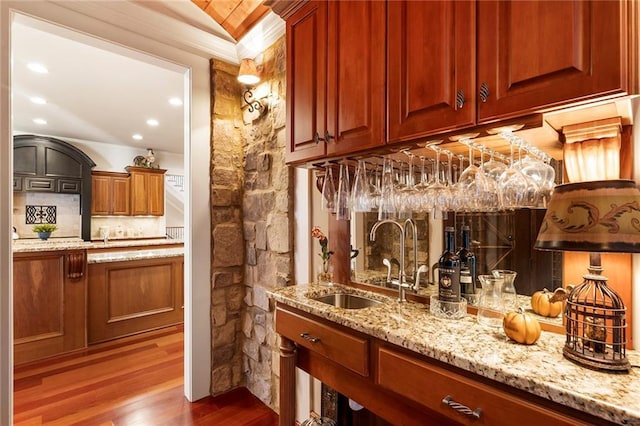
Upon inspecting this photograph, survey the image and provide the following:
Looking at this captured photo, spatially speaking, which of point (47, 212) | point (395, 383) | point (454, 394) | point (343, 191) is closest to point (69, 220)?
point (47, 212)

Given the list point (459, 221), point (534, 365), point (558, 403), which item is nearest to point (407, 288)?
point (459, 221)

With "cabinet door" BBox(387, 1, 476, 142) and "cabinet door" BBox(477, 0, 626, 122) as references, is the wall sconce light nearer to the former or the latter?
"cabinet door" BBox(387, 1, 476, 142)

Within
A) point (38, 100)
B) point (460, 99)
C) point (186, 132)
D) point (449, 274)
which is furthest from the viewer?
point (38, 100)

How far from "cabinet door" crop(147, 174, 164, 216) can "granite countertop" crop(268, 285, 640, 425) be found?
19.2ft

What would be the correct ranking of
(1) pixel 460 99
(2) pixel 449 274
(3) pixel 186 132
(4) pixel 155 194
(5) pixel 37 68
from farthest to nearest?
(4) pixel 155 194 < (5) pixel 37 68 < (3) pixel 186 132 < (2) pixel 449 274 < (1) pixel 460 99

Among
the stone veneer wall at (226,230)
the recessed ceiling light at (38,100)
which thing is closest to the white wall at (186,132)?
the stone veneer wall at (226,230)

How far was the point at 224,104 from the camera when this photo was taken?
104 inches

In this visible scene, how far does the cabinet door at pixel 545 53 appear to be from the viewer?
2.62ft

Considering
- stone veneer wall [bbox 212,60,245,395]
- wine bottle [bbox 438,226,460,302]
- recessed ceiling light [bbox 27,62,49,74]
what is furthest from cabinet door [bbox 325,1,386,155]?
recessed ceiling light [bbox 27,62,49,74]

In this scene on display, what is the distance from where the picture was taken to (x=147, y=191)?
6273 mm

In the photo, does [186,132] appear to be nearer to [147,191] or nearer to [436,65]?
[436,65]

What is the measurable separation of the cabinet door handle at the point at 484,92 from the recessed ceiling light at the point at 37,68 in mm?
3713

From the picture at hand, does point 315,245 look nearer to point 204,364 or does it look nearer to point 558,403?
point 204,364

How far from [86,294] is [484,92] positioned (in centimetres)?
406
